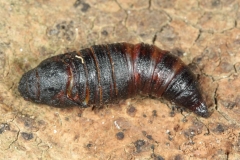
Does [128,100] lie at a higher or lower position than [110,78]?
lower

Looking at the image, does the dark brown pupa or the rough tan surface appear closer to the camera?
the dark brown pupa

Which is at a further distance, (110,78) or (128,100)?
(128,100)

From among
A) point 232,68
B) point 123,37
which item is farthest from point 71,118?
point 232,68

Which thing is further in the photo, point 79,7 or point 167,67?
point 79,7

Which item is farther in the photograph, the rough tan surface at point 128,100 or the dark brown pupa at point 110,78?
the rough tan surface at point 128,100

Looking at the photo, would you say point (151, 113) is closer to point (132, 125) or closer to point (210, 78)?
point (132, 125)
